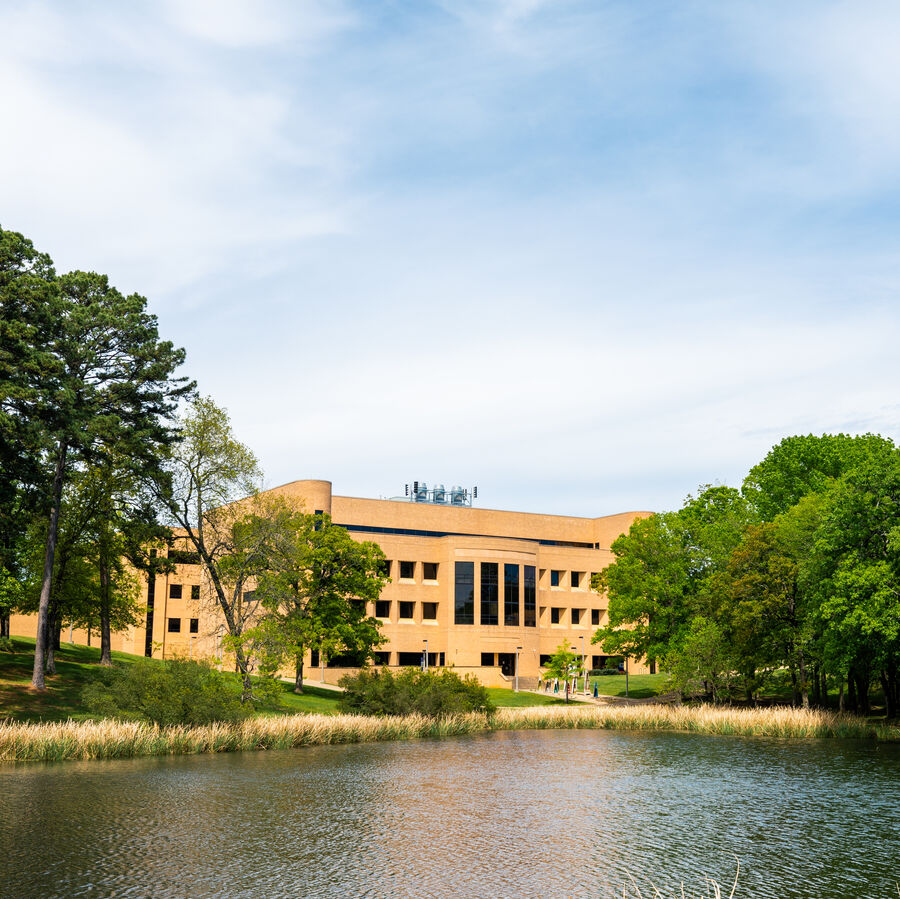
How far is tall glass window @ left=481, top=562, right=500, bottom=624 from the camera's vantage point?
3351 inches

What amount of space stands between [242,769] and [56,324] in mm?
23047

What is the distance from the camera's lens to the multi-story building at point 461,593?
3317 inches

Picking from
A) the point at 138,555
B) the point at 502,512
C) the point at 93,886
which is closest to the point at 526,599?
the point at 502,512

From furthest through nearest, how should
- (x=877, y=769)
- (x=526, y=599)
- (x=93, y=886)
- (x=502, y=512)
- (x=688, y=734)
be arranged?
1. (x=502, y=512)
2. (x=526, y=599)
3. (x=688, y=734)
4. (x=877, y=769)
5. (x=93, y=886)

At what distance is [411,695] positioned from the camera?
4784cm

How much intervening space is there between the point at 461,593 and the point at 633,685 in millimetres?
17240

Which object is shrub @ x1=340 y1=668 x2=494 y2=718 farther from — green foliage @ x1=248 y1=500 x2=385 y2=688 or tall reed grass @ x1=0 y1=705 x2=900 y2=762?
green foliage @ x1=248 y1=500 x2=385 y2=688

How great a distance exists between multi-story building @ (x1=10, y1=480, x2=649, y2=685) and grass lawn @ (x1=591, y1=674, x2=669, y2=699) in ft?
22.4

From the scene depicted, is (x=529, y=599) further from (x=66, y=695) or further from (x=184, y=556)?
(x=66, y=695)

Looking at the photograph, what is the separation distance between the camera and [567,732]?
49.5 meters

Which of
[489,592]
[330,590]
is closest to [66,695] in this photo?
[330,590]

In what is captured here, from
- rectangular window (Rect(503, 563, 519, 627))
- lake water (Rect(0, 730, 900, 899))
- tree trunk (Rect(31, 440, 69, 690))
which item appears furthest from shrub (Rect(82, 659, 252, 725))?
rectangular window (Rect(503, 563, 519, 627))

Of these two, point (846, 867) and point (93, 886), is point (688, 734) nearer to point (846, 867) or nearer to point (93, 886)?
point (846, 867)

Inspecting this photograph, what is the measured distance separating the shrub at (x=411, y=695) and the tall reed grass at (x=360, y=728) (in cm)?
83
